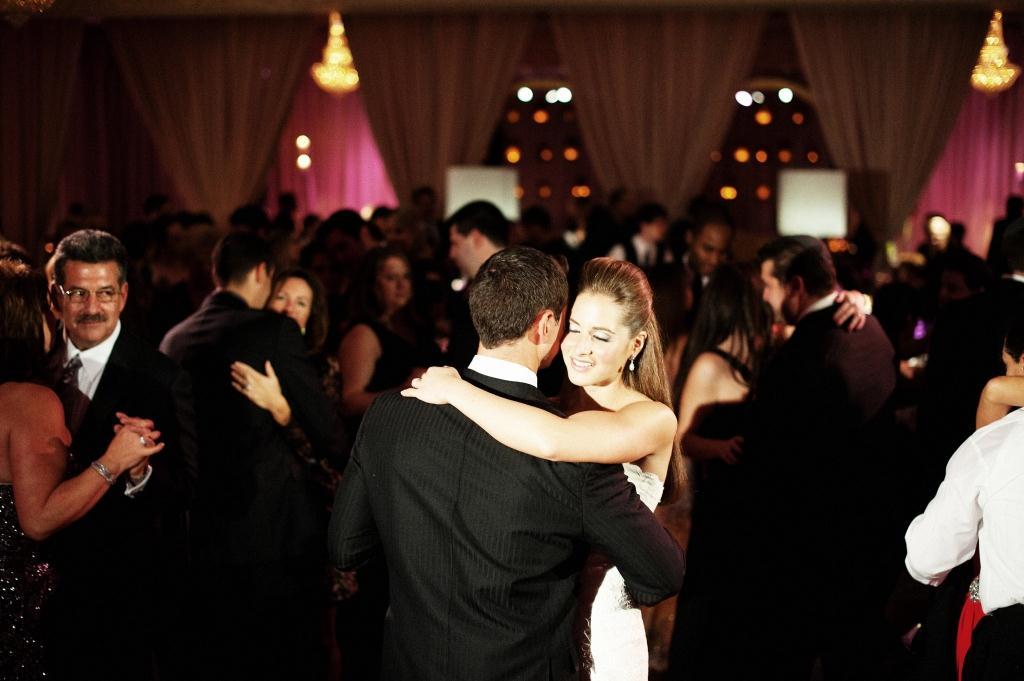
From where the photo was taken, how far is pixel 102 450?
2.97 m

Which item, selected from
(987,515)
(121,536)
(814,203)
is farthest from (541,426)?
(814,203)

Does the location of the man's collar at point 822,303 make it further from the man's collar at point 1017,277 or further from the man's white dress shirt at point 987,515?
the man's white dress shirt at point 987,515

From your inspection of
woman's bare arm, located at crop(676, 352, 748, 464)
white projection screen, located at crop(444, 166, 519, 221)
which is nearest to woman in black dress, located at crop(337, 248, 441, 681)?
woman's bare arm, located at crop(676, 352, 748, 464)

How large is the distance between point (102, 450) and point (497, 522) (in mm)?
1476

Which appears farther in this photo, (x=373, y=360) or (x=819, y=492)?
(x=373, y=360)

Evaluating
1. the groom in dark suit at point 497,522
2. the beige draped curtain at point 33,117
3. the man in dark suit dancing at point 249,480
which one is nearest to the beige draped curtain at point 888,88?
the beige draped curtain at point 33,117

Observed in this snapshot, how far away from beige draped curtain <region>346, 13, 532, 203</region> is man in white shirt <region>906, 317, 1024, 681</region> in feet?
24.1

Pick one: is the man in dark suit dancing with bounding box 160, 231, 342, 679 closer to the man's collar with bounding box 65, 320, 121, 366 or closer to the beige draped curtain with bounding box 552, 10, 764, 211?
the man's collar with bounding box 65, 320, 121, 366

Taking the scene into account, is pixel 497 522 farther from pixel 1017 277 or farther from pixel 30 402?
pixel 1017 277

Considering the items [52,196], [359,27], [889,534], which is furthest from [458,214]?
[52,196]

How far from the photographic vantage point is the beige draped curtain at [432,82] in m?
9.14

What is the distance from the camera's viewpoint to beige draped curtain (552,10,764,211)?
349 inches

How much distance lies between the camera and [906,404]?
512 centimetres

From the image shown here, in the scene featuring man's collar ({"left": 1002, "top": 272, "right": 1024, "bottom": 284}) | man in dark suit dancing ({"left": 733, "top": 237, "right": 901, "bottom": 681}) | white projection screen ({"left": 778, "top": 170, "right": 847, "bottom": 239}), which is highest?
white projection screen ({"left": 778, "top": 170, "right": 847, "bottom": 239})
